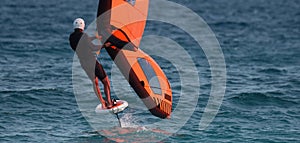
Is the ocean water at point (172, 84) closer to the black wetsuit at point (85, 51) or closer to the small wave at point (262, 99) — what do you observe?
the small wave at point (262, 99)

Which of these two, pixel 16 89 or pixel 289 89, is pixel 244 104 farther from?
pixel 16 89

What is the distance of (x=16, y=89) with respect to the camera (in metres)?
20.9

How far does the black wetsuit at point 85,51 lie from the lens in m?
14.4

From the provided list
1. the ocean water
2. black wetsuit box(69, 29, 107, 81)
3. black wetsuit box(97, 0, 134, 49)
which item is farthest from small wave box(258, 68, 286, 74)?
black wetsuit box(69, 29, 107, 81)

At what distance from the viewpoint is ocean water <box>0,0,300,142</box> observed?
16484 millimetres

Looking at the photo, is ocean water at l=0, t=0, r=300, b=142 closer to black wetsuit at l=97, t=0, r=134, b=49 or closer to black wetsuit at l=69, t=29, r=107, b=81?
black wetsuit at l=69, t=29, r=107, b=81

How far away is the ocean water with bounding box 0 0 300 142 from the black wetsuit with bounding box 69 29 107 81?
203 centimetres

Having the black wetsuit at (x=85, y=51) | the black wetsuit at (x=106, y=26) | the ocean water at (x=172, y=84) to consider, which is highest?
the black wetsuit at (x=106, y=26)

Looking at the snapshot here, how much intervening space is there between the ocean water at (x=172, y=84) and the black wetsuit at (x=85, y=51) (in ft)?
6.67

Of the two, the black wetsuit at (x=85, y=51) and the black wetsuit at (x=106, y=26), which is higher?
the black wetsuit at (x=106, y=26)

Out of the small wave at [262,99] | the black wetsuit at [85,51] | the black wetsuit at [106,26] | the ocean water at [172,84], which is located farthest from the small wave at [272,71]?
the black wetsuit at [85,51]

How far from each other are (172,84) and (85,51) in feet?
26.8

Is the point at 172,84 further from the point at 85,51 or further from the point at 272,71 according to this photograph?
the point at 85,51

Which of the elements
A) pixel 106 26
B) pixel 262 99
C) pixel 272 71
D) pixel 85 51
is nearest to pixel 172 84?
pixel 262 99
